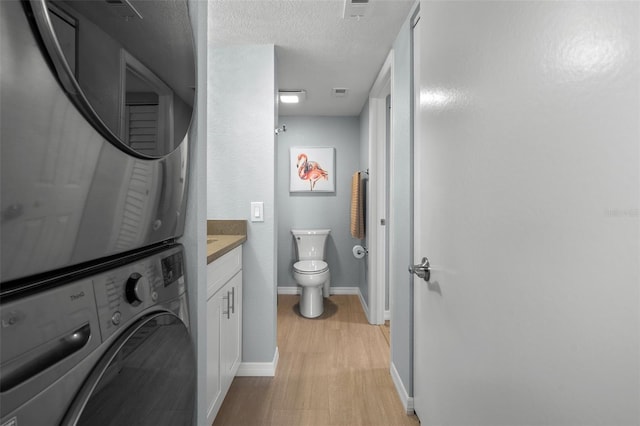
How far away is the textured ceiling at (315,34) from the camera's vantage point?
1745 millimetres

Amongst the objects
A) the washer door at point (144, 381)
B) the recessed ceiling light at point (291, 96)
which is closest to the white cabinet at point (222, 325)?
the washer door at point (144, 381)

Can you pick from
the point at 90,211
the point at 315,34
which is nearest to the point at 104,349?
the point at 90,211

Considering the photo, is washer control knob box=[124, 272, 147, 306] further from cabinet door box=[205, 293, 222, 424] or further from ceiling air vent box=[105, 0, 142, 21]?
cabinet door box=[205, 293, 222, 424]

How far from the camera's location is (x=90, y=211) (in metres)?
0.44

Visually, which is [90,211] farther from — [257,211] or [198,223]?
[257,211]

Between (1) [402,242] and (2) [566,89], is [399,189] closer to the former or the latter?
(1) [402,242]

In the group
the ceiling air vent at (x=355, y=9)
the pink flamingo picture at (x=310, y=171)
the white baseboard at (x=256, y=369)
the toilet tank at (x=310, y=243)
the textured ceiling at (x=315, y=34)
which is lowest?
the white baseboard at (x=256, y=369)

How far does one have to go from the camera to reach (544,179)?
51 centimetres

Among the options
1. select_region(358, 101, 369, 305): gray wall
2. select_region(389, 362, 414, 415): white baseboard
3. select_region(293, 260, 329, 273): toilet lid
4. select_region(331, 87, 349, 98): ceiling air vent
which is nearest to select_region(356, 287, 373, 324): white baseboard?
select_region(358, 101, 369, 305): gray wall

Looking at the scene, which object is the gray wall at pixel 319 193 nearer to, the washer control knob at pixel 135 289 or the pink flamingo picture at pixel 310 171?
the pink flamingo picture at pixel 310 171

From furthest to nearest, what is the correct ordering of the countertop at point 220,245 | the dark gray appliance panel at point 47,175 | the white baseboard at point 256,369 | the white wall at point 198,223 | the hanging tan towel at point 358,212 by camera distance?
the hanging tan towel at point 358,212, the white baseboard at point 256,369, the countertop at point 220,245, the white wall at point 198,223, the dark gray appliance panel at point 47,175

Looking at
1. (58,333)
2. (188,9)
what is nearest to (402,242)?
(188,9)

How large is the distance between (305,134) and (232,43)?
1909 mm

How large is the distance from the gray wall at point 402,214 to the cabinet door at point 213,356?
102cm
